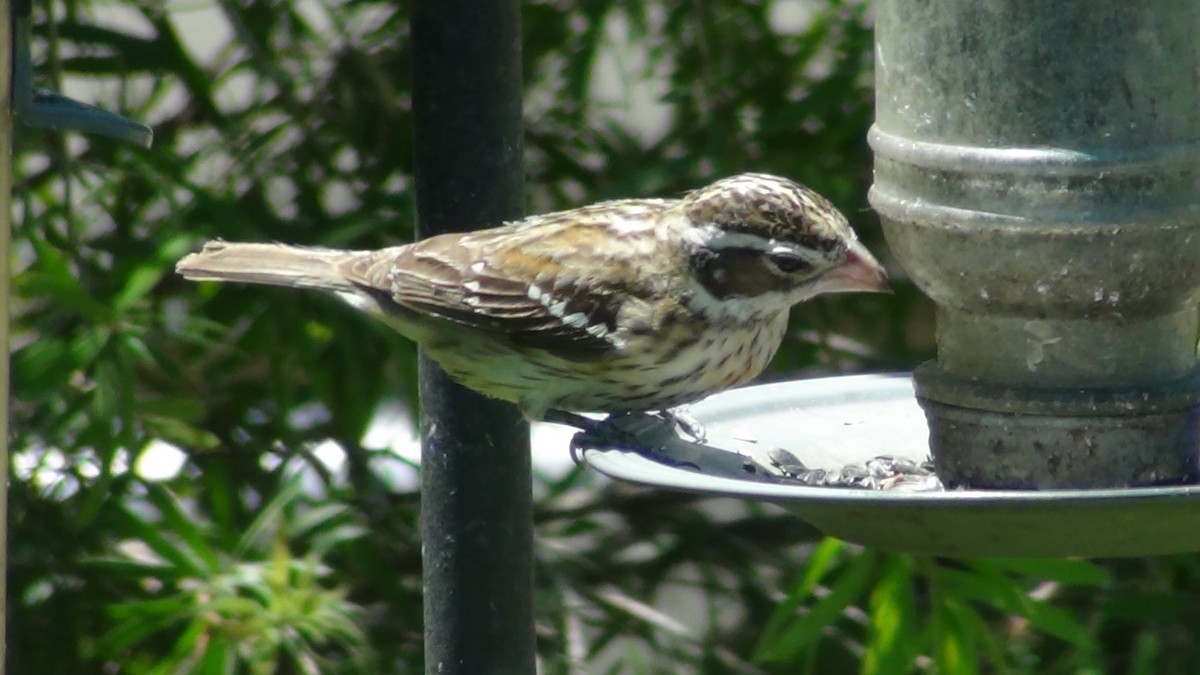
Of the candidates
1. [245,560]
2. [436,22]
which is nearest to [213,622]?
[245,560]

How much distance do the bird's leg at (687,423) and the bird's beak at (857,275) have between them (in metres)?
0.32

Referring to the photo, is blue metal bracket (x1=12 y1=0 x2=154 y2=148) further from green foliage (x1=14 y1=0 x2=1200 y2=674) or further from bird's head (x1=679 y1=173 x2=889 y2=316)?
green foliage (x1=14 y1=0 x2=1200 y2=674)

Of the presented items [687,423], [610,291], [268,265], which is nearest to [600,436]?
[687,423]

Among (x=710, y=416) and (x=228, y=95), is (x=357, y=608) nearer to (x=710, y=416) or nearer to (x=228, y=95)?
(x=228, y=95)

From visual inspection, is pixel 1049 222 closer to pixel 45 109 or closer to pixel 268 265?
pixel 45 109

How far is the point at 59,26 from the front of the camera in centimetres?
440

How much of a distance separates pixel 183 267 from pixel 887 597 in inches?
63.6

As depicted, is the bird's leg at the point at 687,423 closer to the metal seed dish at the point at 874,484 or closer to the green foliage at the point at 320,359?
Result: the metal seed dish at the point at 874,484

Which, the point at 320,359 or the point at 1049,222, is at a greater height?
the point at 1049,222

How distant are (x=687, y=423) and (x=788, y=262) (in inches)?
15.6

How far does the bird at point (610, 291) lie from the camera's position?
3.44m

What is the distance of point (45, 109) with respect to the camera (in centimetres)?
256

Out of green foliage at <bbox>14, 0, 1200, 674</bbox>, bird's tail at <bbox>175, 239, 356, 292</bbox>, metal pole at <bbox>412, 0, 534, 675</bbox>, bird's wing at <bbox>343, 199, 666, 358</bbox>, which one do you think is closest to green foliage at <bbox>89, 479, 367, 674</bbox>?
green foliage at <bbox>14, 0, 1200, 674</bbox>

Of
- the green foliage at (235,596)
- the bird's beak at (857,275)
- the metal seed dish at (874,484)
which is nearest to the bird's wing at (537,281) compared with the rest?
the metal seed dish at (874,484)
